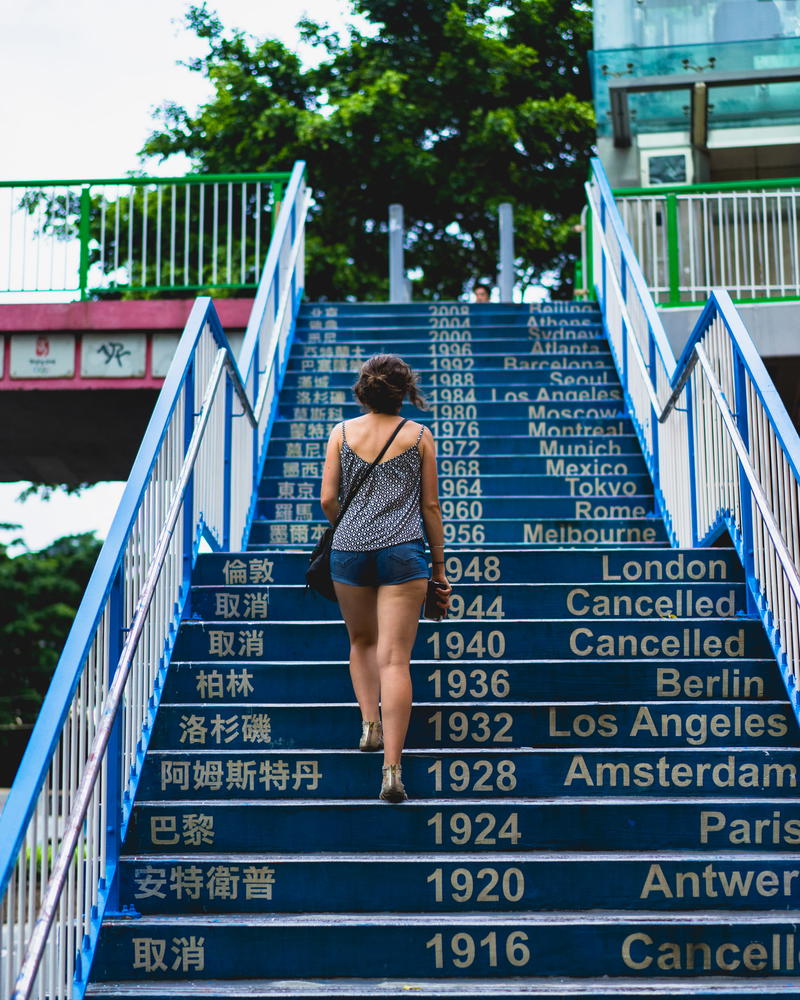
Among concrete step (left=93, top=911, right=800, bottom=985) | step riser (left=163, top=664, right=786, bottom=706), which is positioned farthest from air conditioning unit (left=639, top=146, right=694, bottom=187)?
Result: concrete step (left=93, top=911, right=800, bottom=985)

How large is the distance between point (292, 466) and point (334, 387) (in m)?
1.48

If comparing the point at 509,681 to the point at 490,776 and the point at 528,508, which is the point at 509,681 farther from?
the point at 528,508

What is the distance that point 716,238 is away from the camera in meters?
11.5

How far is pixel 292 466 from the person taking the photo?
8.15 meters

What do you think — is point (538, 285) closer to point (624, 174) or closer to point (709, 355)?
point (624, 174)

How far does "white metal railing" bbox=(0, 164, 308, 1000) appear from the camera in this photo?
128 inches

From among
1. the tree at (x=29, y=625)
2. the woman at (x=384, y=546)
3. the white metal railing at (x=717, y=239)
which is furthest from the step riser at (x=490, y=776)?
the tree at (x=29, y=625)

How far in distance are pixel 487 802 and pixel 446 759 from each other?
264mm

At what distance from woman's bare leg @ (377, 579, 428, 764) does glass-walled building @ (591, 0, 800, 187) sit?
30.0 ft

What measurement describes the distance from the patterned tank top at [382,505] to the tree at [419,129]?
49.0ft

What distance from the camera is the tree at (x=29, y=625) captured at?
33062 mm

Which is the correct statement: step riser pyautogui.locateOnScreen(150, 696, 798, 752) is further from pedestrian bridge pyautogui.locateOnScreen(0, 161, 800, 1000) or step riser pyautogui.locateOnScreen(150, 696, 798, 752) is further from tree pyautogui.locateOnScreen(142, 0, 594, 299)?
tree pyautogui.locateOnScreen(142, 0, 594, 299)

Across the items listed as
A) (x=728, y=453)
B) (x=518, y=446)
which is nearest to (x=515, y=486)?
(x=518, y=446)

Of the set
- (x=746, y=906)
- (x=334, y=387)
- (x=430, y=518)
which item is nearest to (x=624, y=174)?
(x=334, y=387)
